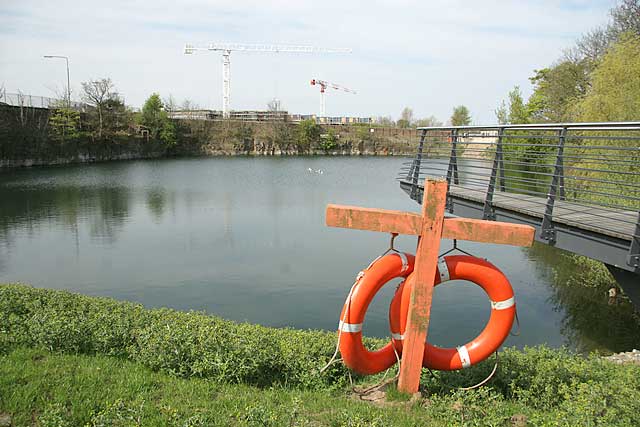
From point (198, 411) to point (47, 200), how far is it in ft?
64.4

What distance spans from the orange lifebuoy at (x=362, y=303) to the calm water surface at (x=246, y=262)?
4199mm

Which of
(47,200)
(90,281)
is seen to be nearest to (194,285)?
(90,281)

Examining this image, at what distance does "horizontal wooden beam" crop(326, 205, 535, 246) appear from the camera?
3516 mm

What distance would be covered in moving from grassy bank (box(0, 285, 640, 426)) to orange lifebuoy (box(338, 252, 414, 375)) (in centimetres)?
31

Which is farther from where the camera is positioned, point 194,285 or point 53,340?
point 194,285

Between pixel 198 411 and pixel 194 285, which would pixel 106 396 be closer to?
pixel 198 411

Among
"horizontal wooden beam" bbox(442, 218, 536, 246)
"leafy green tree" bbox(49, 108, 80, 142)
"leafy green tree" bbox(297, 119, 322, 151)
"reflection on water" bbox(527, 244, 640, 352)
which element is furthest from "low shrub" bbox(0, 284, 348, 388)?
"leafy green tree" bbox(297, 119, 322, 151)

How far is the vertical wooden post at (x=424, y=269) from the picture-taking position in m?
3.50

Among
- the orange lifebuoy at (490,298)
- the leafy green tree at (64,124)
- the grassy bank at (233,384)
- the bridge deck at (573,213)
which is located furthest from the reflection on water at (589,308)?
the leafy green tree at (64,124)

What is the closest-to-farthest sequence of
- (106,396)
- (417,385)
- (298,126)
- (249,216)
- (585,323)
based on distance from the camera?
(106,396) < (417,385) < (585,323) < (249,216) < (298,126)

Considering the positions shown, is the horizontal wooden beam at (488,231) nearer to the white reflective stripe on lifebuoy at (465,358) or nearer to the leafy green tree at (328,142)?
the white reflective stripe on lifebuoy at (465,358)

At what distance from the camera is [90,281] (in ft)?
33.7

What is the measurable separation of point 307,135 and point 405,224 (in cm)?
5511

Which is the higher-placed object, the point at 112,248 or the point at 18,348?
the point at 18,348
